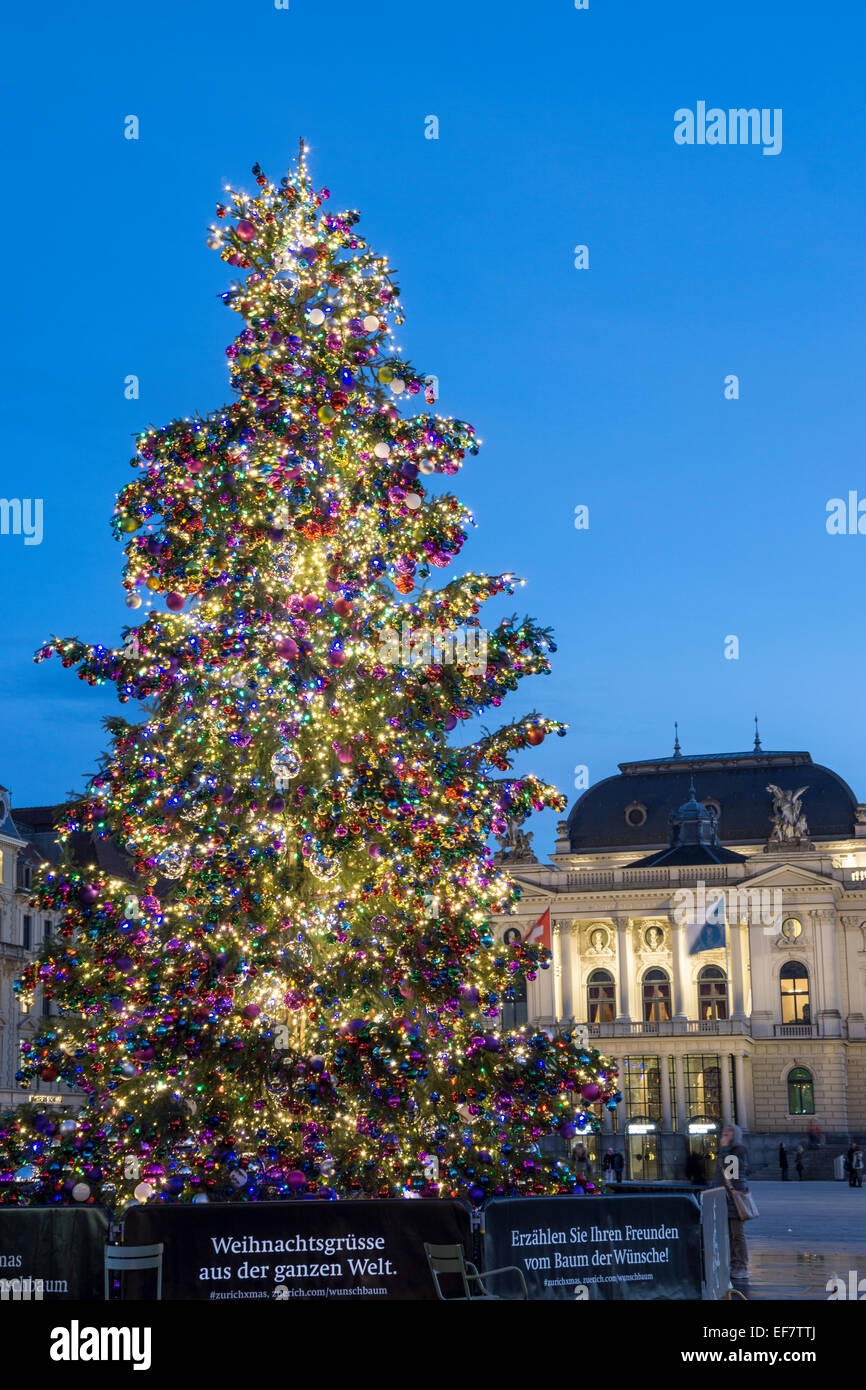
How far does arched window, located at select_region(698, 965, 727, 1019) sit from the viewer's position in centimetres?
7831

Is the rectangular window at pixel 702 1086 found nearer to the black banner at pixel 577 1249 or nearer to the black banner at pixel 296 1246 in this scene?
the black banner at pixel 577 1249

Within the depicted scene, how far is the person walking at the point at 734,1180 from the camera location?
1686cm

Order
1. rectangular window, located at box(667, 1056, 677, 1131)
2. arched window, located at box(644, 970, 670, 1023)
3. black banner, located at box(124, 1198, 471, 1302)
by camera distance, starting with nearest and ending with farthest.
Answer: black banner, located at box(124, 1198, 471, 1302), rectangular window, located at box(667, 1056, 677, 1131), arched window, located at box(644, 970, 670, 1023)

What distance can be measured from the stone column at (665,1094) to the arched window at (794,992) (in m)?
6.25

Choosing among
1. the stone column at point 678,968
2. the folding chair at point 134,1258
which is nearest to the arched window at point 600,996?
the stone column at point 678,968

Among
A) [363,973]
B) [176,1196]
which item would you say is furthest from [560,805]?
[176,1196]

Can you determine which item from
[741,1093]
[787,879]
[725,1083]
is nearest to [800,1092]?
[741,1093]

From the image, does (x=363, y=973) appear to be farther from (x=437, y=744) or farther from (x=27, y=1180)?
(x=27, y=1180)

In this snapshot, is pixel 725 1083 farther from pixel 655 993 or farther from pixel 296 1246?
pixel 296 1246

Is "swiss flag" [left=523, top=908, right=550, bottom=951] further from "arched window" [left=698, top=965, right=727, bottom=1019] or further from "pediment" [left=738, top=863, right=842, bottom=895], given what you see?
"pediment" [left=738, top=863, right=842, bottom=895]

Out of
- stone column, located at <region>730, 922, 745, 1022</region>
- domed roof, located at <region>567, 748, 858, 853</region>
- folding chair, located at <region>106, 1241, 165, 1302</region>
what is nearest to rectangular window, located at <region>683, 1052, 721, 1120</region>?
stone column, located at <region>730, 922, 745, 1022</region>

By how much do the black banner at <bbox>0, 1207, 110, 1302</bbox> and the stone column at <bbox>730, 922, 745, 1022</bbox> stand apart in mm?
67828

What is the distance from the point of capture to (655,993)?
80.4 meters

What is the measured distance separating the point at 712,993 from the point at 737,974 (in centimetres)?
185
